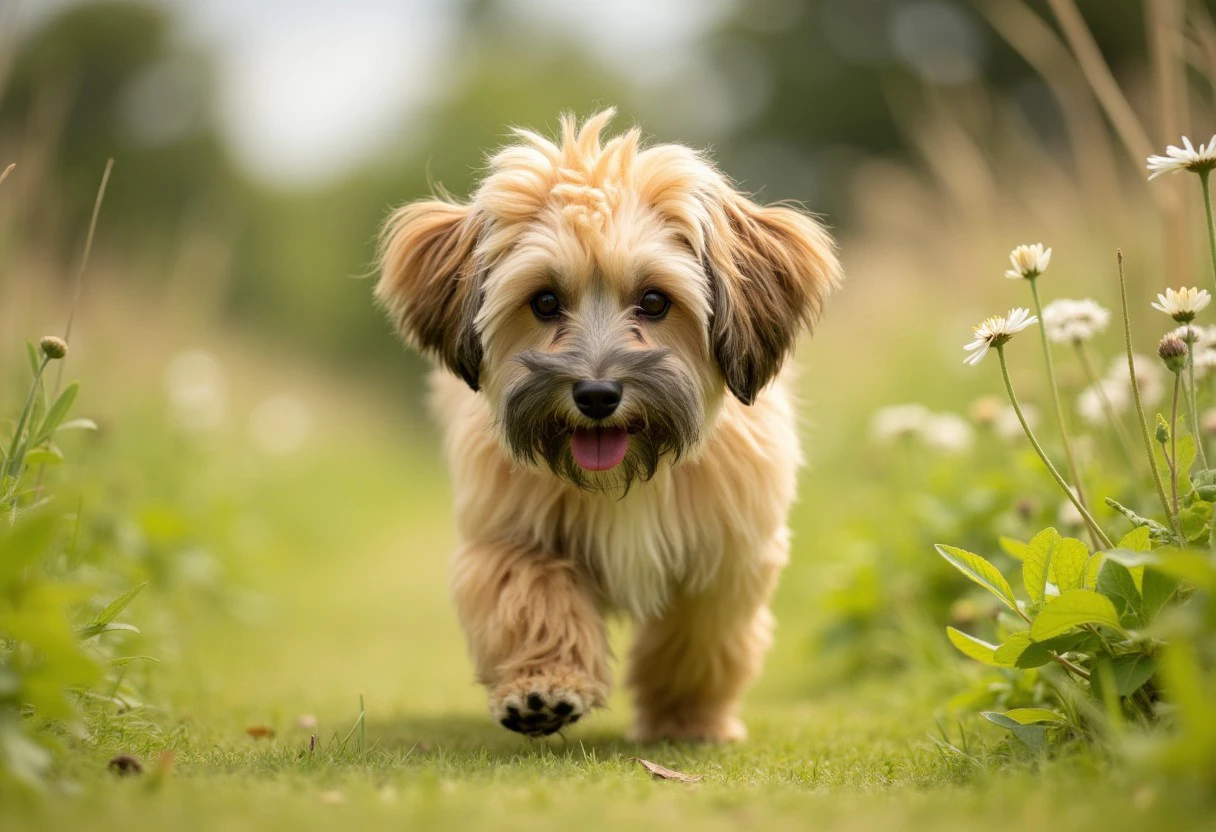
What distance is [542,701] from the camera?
2.97 m

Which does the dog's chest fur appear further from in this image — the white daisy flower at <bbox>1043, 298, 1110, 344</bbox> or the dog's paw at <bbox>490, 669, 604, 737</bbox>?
the white daisy flower at <bbox>1043, 298, 1110, 344</bbox>

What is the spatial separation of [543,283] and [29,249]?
3664mm

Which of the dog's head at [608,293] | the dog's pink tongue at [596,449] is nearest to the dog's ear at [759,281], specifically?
the dog's head at [608,293]

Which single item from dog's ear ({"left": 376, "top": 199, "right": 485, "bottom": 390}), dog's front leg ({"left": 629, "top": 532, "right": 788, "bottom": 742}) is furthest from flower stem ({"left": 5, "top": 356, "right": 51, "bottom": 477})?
dog's front leg ({"left": 629, "top": 532, "right": 788, "bottom": 742})

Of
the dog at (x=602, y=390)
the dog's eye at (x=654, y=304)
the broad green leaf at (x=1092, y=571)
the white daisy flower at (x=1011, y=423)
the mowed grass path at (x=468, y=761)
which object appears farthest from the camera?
the white daisy flower at (x=1011, y=423)

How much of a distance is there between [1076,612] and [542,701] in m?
1.26

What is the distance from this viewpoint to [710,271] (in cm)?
324

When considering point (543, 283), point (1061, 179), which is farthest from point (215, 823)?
point (1061, 179)

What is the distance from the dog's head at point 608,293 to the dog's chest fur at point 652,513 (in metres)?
0.13

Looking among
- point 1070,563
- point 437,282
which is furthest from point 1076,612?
point 437,282

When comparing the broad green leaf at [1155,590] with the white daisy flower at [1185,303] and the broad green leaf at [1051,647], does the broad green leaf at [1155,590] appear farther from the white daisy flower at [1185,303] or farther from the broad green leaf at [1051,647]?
the white daisy flower at [1185,303]

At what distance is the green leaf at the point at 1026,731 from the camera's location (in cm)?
265

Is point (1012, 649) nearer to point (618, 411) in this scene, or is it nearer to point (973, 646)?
point (973, 646)

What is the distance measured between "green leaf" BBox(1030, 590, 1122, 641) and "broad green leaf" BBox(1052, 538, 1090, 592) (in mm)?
195
